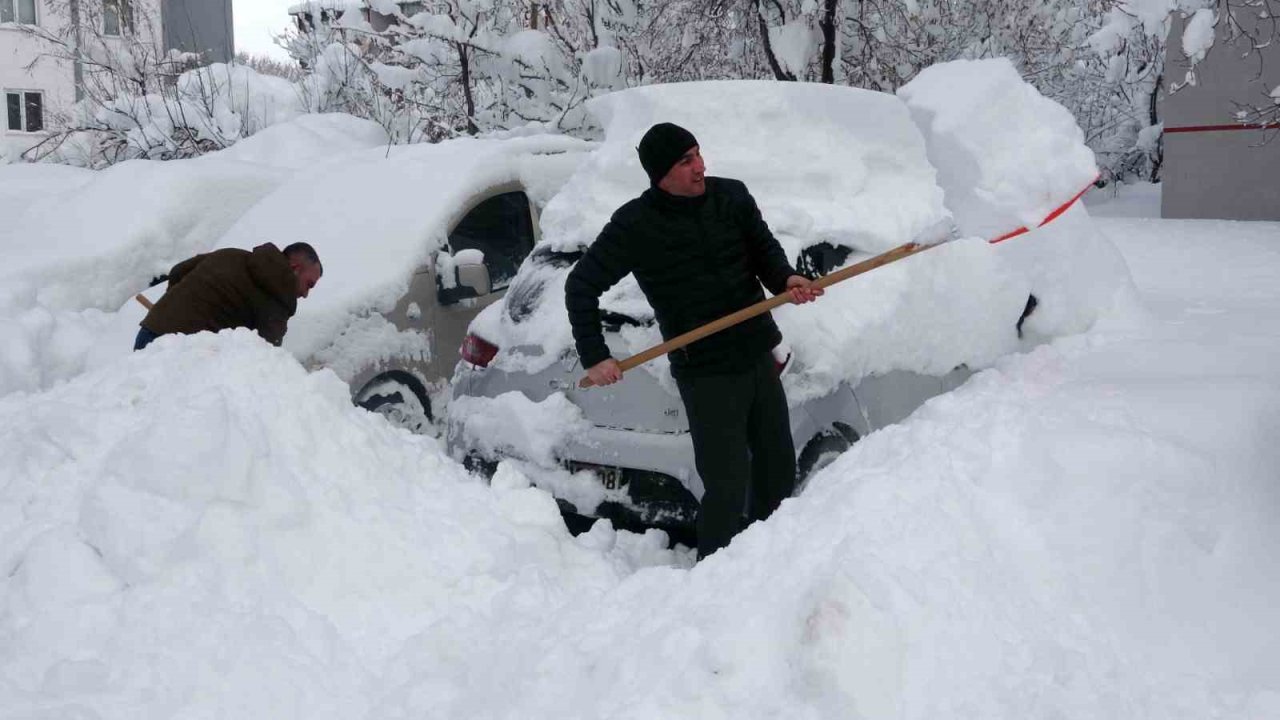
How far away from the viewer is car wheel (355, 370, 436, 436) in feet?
18.0

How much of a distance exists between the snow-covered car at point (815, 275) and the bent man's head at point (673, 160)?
68cm

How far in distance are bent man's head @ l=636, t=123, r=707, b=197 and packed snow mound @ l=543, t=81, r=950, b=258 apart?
1.01 meters

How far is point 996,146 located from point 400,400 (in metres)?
3.19

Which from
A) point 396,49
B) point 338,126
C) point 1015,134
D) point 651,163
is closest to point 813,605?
point 651,163

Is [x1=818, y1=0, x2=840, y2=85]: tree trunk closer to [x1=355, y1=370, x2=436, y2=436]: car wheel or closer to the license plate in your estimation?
[x1=355, y1=370, x2=436, y2=436]: car wheel

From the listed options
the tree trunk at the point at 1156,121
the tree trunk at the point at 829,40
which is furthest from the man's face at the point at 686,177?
the tree trunk at the point at 1156,121

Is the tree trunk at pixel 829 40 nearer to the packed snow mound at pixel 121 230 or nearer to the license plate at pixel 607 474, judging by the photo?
the packed snow mound at pixel 121 230

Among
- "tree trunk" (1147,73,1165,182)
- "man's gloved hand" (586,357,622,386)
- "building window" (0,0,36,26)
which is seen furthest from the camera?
"building window" (0,0,36,26)

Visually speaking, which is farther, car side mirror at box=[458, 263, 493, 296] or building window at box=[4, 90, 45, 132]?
building window at box=[4, 90, 45, 132]

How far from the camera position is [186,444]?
3531 millimetres

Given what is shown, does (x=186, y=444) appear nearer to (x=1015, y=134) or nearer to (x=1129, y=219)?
(x=1015, y=134)

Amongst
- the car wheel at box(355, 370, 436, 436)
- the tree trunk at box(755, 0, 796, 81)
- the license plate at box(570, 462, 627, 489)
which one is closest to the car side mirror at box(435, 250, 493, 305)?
the car wheel at box(355, 370, 436, 436)

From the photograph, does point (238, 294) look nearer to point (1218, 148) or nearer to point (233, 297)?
point (233, 297)

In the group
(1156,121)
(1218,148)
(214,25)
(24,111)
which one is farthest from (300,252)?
(214,25)
